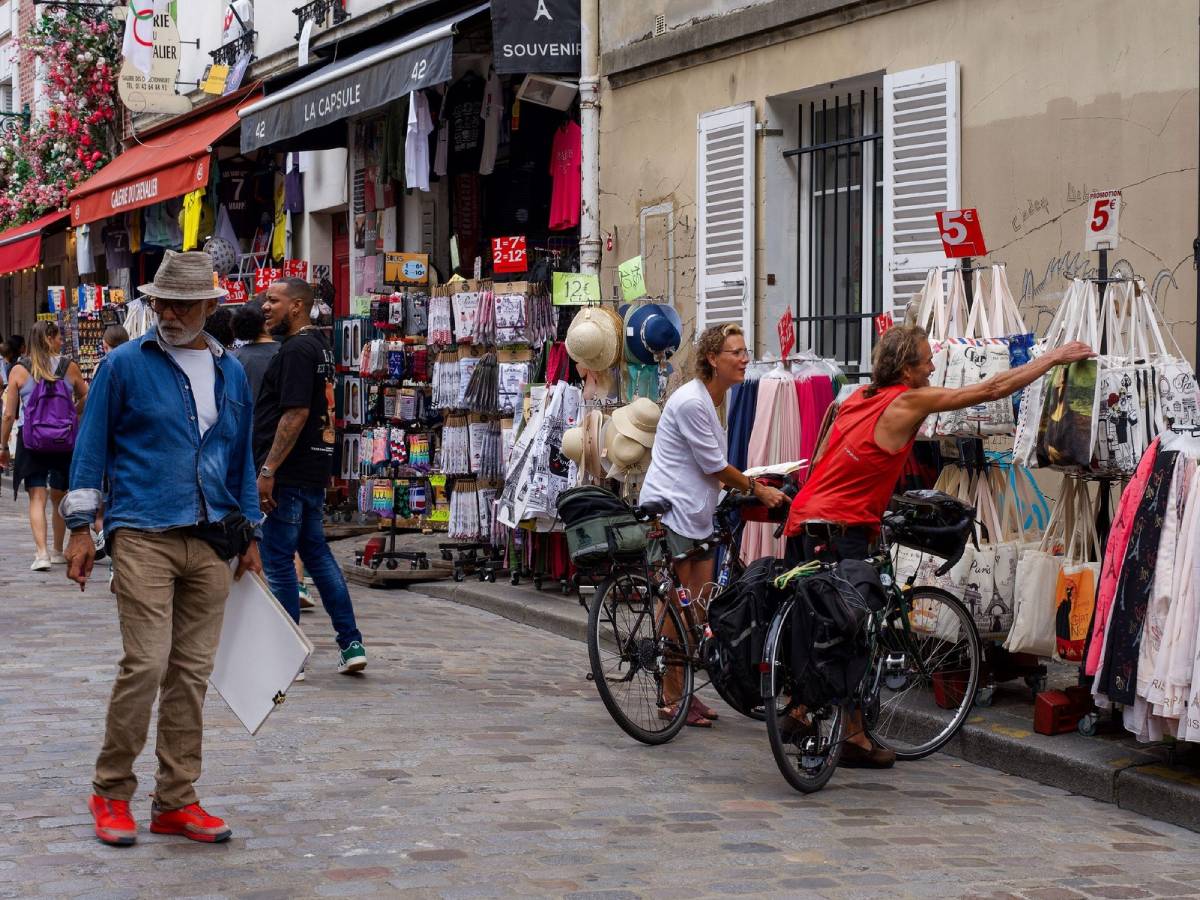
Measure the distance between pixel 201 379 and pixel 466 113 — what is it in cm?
992

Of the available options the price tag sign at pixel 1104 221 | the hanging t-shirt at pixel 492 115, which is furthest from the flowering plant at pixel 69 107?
the price tag sign at pixel 1104 221

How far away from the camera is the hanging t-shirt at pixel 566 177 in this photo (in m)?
14.0

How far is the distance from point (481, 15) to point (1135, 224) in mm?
6288

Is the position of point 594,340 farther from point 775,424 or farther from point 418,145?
point 418,145

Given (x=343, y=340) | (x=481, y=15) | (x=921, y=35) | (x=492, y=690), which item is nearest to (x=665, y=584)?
(x=492, y=690)

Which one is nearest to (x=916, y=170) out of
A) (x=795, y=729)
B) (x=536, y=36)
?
(x=536, y=36)

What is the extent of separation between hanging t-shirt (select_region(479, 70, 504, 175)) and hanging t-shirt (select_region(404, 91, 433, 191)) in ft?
1.87

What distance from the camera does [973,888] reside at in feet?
16.8

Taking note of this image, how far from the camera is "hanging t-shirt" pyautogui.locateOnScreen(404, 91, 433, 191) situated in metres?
14.1

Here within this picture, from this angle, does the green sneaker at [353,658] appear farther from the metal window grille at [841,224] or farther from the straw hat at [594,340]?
the metal window grille at [841,224]

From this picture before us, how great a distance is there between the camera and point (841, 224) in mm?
11000

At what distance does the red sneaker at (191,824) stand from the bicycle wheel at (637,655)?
2.10 m

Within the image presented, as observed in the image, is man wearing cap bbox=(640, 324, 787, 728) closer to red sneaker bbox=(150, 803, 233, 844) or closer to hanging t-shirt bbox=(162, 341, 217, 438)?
hanging t-shirt bbox=(162, 341, 217, 438)

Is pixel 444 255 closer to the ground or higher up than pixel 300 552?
higher up
